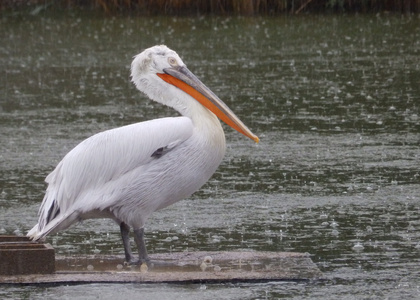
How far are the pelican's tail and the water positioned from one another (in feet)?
1.34

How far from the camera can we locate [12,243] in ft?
17.1

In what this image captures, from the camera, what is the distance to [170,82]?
19.0 ft

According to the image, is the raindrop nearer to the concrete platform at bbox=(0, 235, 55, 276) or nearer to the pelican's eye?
the pelican's eye

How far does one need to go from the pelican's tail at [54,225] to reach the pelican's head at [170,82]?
830mm

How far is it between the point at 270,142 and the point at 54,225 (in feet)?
13.1

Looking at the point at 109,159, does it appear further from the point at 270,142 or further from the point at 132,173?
the point at 270,142

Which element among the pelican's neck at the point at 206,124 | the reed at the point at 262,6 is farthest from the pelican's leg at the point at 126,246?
the reed at the point at 262,6

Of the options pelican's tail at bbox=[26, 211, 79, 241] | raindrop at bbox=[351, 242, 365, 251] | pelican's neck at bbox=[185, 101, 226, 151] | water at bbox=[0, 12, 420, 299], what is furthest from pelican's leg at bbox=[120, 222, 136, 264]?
raindrop at bbox=[351, 242, 365, 251]

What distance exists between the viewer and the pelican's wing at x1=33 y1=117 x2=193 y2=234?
5449mm

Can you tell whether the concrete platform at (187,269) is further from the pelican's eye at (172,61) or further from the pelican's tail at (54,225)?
the pelican's eye at (172,61)

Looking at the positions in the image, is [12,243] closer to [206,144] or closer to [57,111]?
[206,144]

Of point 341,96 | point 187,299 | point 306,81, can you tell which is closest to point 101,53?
point 306,81

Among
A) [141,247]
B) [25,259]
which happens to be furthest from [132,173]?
[25,259]

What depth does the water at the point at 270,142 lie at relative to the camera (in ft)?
18.5
